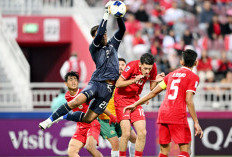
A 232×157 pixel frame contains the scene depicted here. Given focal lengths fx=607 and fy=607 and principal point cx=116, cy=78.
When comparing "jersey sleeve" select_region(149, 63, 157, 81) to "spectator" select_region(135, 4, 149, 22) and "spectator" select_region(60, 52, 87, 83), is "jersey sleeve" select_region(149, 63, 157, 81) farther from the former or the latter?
"spectator" select_region(135, 4, 149, 22)

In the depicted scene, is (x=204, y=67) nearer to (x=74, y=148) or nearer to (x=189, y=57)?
(x=74, y=148)

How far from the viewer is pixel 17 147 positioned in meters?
16.4

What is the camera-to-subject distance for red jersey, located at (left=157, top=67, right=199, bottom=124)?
1007 centimetres

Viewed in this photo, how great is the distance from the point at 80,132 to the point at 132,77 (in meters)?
1.50

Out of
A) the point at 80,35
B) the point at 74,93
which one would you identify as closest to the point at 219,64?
the point at 80,35

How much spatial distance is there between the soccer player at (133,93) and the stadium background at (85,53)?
15.7 ft

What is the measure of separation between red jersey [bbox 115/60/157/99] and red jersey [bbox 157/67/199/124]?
1.55 metres

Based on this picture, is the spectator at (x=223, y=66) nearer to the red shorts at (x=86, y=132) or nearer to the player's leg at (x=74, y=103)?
the red shorts at (x=86, y=132)

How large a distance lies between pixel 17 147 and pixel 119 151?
5500 millimetres

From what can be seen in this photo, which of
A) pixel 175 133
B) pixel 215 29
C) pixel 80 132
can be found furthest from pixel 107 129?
pixel 215 29

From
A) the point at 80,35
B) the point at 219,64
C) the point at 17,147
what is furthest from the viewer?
the point at 80,35

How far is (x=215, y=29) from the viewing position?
2122 cm

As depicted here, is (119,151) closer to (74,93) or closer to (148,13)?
(74,93)

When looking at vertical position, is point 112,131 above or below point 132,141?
above
